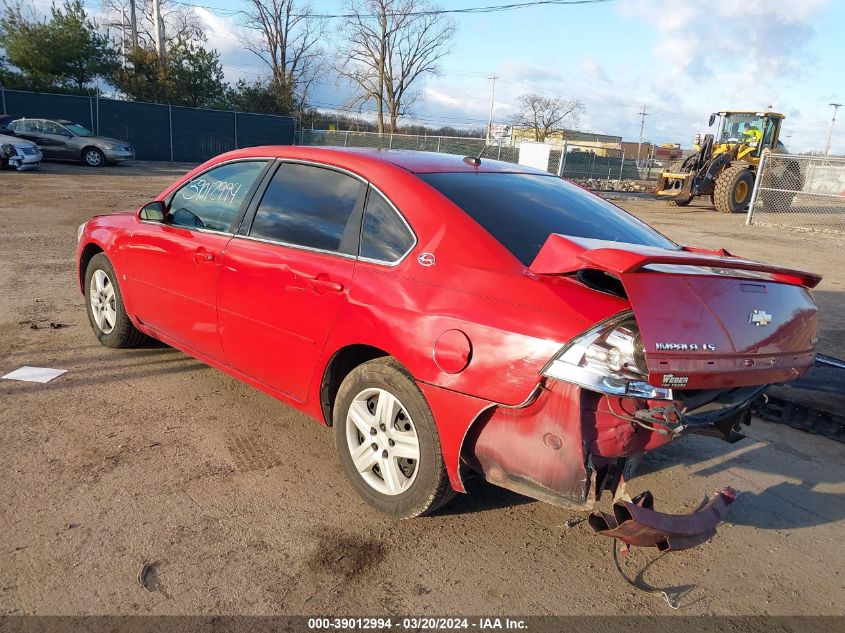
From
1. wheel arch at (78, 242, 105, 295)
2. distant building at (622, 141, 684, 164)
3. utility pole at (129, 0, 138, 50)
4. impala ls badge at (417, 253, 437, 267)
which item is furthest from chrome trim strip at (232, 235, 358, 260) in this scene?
distant building at (622, 141, 684, 164)

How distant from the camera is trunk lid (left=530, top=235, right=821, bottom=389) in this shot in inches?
88.9

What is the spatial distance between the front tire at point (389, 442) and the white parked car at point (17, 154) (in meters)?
20.9

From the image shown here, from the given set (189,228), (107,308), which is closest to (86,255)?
(107,308)

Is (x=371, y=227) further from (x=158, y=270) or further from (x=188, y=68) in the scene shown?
(x=188, y=68)

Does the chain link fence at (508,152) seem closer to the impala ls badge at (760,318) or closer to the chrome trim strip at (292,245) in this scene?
the chrome trim strip at (292,245)

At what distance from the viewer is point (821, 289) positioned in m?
8.88

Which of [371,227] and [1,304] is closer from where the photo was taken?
[371,227]

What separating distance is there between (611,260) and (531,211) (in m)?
0.95

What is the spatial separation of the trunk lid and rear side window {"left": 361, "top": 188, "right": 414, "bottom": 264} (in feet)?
2.24

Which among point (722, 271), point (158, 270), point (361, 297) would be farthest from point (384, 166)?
point (158, 270)

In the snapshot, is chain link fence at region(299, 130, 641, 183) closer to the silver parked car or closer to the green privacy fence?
the green privacy fence

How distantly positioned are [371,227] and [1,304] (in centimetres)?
492

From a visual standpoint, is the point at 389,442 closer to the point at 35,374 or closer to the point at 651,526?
the point at 651,526

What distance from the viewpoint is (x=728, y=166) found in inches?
843
